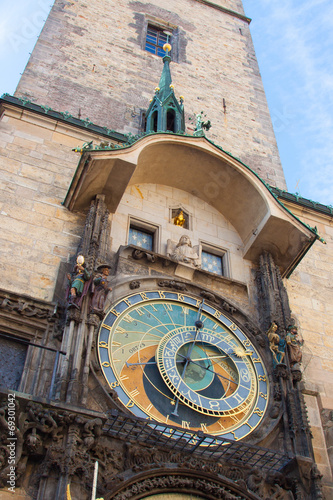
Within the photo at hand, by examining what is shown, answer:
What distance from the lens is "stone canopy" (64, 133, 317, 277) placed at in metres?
8.91

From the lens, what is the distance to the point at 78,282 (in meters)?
7.31

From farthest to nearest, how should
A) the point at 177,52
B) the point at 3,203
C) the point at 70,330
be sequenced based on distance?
the point at 177,52 → the point at 3,203 → the point at 70,330

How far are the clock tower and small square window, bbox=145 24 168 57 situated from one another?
3.63 meters

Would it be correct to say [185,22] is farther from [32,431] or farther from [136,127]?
[32,431]

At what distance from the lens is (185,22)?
1780 cm

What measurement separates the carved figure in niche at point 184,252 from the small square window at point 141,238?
330 millimetres

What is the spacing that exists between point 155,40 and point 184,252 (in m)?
9.14

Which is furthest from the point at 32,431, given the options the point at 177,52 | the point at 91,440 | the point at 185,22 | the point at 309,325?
the point at 185,22

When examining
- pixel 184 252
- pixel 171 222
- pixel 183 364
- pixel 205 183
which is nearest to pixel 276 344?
pixel 183 364

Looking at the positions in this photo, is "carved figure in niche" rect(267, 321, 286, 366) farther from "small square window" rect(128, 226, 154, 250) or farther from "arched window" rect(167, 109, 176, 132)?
"arched window" rect(167, 109, 176, 132)

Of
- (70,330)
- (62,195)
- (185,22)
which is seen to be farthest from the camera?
(185,22)

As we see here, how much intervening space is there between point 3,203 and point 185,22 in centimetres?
1123

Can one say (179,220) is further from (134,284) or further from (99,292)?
(99,292)

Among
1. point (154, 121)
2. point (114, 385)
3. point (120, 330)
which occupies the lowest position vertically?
point (114, 385)
